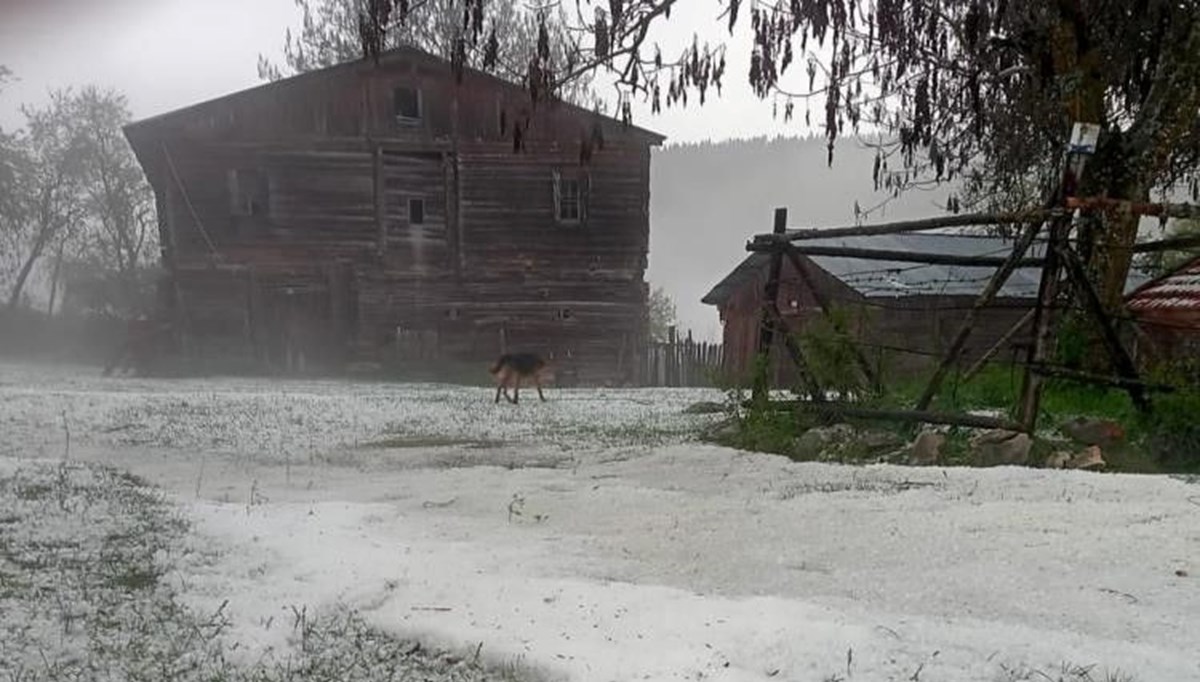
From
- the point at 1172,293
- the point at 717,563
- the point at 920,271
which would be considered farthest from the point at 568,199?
the point at 717,563

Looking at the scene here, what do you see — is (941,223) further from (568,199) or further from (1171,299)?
(568,199)

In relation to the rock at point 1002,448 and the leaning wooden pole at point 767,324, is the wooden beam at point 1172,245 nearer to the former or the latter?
the rock at point 1002,448

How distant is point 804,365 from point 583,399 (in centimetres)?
819

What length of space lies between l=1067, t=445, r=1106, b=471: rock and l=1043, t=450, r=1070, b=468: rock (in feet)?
0.11

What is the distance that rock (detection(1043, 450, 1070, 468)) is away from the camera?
238 inches

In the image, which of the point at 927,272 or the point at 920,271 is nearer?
the point at 920,271

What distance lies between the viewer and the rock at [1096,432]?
6410 mm

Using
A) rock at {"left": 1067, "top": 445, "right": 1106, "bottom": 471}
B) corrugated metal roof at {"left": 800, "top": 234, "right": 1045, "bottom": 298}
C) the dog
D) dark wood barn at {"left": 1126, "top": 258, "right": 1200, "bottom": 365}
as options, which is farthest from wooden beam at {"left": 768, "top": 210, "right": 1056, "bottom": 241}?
corrugated metal roof at {"left": 800, "top": 234, "right": 1045, "bottom": 298}

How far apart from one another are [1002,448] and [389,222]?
20.7m

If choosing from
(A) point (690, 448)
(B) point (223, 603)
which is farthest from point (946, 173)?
(B) point (223, 603)

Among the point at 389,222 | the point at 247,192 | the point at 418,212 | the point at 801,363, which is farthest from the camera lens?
the point at 418,212

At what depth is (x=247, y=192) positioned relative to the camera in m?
24.3

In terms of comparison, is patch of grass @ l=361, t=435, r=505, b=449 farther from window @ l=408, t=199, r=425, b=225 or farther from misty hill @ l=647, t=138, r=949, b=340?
misty hill @ l=647, t=138, r=949, b=340

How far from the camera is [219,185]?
24.0 m
